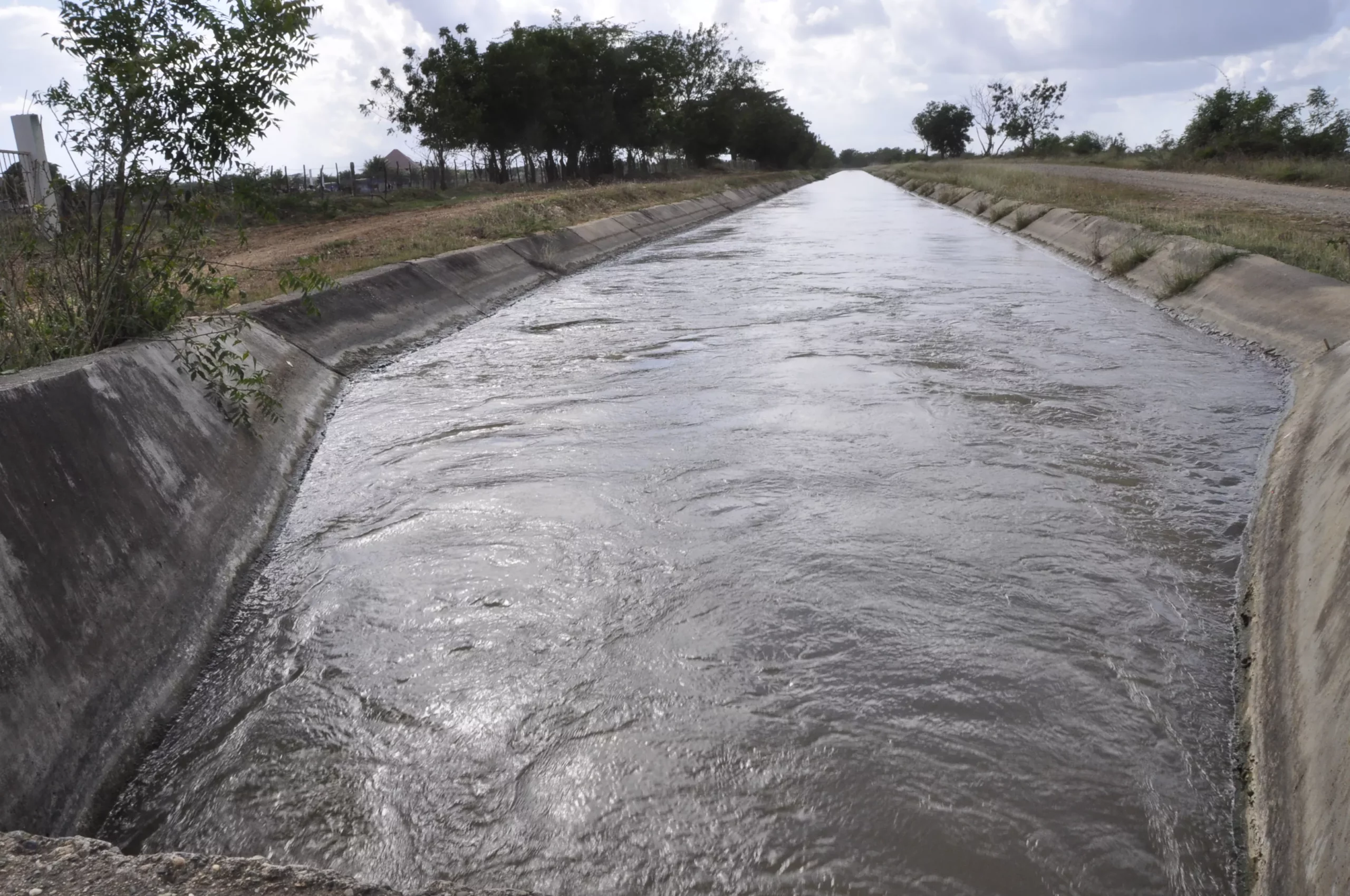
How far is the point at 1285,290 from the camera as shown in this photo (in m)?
8.34

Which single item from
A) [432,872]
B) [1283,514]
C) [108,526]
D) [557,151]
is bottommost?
[432,872]

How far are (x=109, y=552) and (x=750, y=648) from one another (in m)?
2.37

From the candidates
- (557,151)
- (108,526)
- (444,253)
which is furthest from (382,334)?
(557,151)

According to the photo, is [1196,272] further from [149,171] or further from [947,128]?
[947,128]

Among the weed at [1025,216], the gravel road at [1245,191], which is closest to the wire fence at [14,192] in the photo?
the gravel road at [1245,191]

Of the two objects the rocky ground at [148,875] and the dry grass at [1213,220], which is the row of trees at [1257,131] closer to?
the dry grass at [1213,220]

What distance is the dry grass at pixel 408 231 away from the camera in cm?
1213

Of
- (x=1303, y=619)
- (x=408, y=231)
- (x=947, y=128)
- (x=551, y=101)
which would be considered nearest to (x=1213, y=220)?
(x=1303, y=619)

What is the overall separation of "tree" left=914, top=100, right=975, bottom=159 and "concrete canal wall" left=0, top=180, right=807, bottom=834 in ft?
337

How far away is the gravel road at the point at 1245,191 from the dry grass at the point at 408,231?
1184 centimetres

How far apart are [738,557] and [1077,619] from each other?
1449 millimetres

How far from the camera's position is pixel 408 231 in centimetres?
1759

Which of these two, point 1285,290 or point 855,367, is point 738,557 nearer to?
point 855,367

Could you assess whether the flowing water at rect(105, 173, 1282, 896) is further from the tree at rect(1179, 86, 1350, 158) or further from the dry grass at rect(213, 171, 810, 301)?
the tree at rect(1179, 86, 1350, 158)
